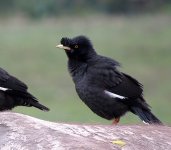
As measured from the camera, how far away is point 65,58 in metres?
34.0

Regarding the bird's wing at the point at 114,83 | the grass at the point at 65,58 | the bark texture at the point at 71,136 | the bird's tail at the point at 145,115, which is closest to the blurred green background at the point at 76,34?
the grass at the point at 65,58

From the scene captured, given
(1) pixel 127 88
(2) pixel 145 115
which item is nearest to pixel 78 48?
(1) pixel 127 88

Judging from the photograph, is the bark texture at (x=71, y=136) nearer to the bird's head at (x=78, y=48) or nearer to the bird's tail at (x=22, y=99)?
the bird's head at (x=78, y=48)

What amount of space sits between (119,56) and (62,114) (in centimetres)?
958

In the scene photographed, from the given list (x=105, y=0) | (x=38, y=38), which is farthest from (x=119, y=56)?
(x=105, y=0)

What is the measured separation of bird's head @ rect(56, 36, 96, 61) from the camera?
526 inches

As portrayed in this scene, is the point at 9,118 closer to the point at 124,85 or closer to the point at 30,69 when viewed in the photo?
the point at 124,85

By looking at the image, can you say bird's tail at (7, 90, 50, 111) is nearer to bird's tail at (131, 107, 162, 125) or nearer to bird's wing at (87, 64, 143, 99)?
bird's wing at (87, 64, 143, 99)

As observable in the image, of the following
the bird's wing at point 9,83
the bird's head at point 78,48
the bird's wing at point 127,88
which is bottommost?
the bird's wing at point 9,83

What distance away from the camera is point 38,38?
38000mm

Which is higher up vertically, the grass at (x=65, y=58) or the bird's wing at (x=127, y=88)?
the grass at (x=65, y=58)

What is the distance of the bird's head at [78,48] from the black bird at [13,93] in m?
0.89

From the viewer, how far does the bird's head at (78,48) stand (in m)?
13.4

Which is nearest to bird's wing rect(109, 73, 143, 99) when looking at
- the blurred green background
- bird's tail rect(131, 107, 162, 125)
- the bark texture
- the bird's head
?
bird's tail rect(131, 107, 162, 125)
